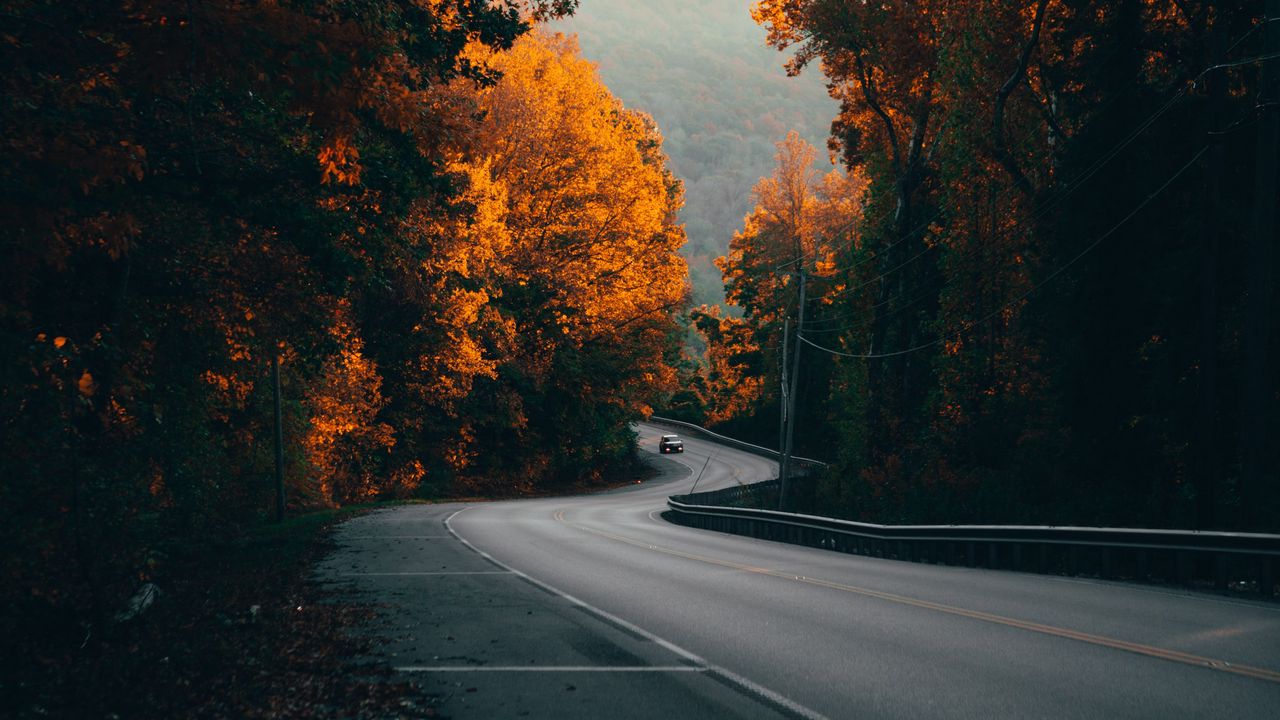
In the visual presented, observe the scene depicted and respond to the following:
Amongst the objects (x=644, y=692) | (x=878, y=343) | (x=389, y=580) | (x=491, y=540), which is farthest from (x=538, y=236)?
(x=644, y=692)

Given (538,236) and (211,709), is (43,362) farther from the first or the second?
(538,236)

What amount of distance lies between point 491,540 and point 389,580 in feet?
24.9

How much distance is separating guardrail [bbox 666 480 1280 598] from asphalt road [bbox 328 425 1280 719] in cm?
75

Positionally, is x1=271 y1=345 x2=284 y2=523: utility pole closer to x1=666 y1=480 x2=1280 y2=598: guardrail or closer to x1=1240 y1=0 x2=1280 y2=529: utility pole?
x1=666 y1=480 x2=1280 y2=598: guardrail

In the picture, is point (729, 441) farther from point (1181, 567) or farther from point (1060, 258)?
point (1181, 567)

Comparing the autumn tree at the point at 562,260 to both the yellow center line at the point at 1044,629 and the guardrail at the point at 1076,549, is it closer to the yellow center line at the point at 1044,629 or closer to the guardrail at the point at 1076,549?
the guardrail at the point at 1076,549

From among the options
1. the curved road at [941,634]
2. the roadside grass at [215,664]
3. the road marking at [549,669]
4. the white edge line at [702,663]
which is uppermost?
the curved road at [941,634]

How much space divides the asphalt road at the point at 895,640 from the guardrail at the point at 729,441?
158 ft

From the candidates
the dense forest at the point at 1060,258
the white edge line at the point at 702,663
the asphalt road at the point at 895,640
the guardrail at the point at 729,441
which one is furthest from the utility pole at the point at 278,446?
the guardrail at the point at 729,441

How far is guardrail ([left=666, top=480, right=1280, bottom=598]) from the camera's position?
38.7 ft

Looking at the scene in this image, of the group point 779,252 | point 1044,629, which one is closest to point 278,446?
point 1044,629

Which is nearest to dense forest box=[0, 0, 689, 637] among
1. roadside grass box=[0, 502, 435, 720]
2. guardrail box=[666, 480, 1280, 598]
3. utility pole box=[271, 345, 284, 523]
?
utility pole box=[271, 345, 284, 523]

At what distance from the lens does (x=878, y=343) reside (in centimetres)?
3850

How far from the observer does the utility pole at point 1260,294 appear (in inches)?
533
